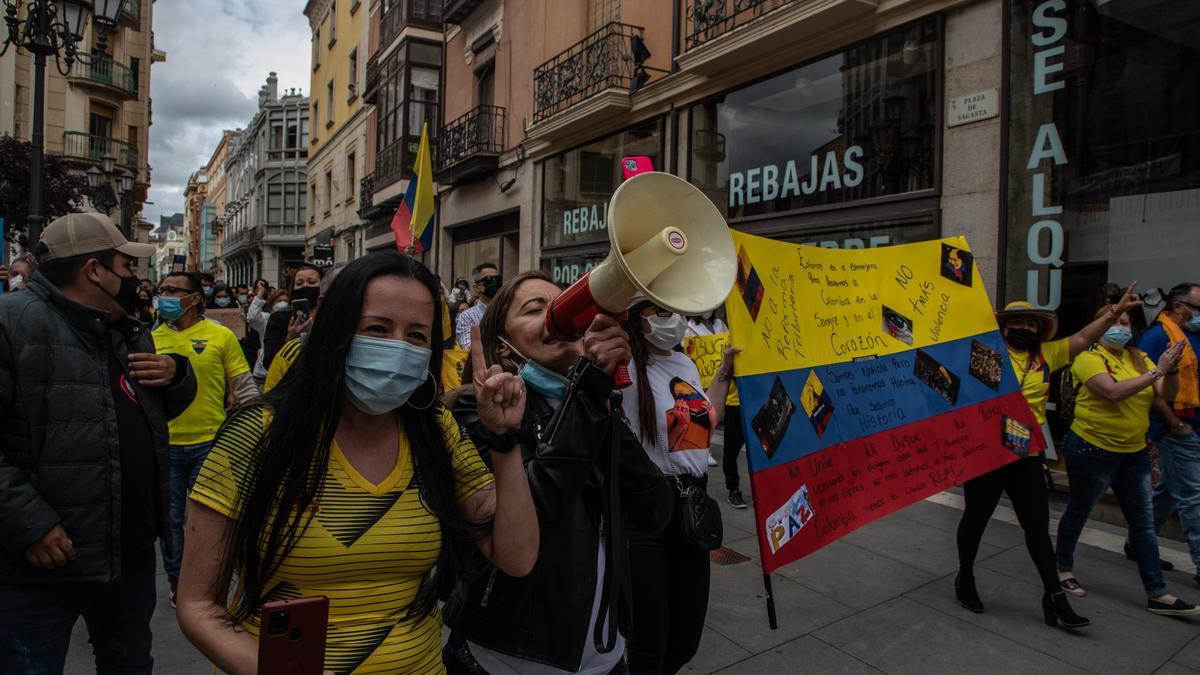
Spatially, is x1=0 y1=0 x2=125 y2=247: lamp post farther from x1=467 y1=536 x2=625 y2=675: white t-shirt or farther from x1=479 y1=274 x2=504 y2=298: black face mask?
x1=467 y1=536 x2=625 y2=675: white t-shirt

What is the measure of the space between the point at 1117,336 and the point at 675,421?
324cm

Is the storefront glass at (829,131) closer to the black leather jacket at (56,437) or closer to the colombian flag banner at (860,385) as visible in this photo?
the colombian flag banner at (860,385)

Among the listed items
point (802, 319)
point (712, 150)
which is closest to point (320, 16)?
point (712, 150)

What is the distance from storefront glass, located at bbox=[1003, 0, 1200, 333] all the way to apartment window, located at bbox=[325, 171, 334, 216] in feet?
86.1

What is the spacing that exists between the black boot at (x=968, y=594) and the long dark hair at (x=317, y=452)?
3608mm

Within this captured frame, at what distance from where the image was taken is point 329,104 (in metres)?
28.9

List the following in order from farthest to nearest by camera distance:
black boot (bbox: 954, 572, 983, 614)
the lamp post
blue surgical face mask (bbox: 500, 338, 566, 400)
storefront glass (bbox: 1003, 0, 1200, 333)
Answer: the lamp post
storefront glass (bbox: 1003, 0, 1200, 333)
black boot (bbox: 954, 572, 983, 614)
blue surgical face mask (bbox: 500, 338, 566, 400)

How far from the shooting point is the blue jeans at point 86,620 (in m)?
2.16

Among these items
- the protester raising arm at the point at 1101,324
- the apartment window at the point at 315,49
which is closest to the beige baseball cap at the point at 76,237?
the protester raising arm at the point at 1101,324

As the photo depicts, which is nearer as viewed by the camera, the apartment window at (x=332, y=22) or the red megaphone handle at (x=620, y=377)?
the red megaphone handle at (x=620, y=377)

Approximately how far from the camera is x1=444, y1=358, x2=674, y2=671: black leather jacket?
1.84m

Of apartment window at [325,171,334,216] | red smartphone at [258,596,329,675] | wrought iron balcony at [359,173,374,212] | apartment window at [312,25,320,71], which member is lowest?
red smartphone at [258,596,329,675]

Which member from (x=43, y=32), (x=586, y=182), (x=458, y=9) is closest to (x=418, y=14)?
(x=458, y=9)

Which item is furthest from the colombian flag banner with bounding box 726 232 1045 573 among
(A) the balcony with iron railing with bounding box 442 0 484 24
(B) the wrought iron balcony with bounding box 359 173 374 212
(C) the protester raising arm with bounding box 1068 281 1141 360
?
(B) the wrought iron balcony with bounding box 359 173 374 212
